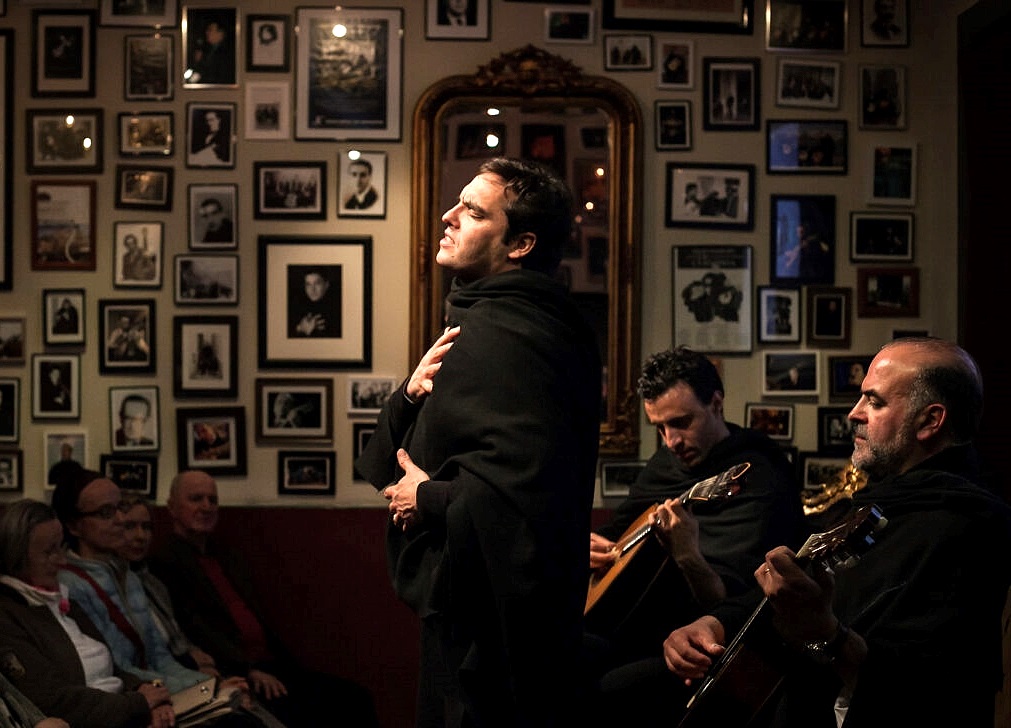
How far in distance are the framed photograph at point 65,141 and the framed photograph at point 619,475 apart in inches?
99.9

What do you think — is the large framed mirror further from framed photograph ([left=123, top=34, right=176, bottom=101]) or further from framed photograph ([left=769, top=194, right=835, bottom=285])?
framed photograph ([left=123, top=34, right=176, bottom=101])

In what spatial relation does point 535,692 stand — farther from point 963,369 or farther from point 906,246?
point 906,246

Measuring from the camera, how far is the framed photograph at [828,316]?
5625 mm

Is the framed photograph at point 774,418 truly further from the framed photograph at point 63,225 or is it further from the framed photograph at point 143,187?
the framed photograph at point 63,225

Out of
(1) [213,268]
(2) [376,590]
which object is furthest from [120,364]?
(2) [376,590]

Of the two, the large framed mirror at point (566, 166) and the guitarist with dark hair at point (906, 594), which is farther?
the large framed mirror at point (566, 166)

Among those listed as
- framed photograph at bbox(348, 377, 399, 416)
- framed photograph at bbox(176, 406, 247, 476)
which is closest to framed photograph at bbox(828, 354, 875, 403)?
framed photograph at bbox(348, 377, 399, 416)

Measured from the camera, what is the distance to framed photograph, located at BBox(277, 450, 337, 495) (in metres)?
5.54

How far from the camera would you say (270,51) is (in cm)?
556

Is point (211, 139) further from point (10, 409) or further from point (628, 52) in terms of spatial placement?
point (628, 52)

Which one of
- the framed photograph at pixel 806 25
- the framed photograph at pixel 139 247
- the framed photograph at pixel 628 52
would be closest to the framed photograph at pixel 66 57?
the framed photograph at pixel 139 247

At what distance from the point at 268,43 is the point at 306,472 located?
1849 millimetres

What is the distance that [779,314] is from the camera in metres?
5.62

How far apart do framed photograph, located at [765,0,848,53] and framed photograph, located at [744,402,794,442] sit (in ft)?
5.11
